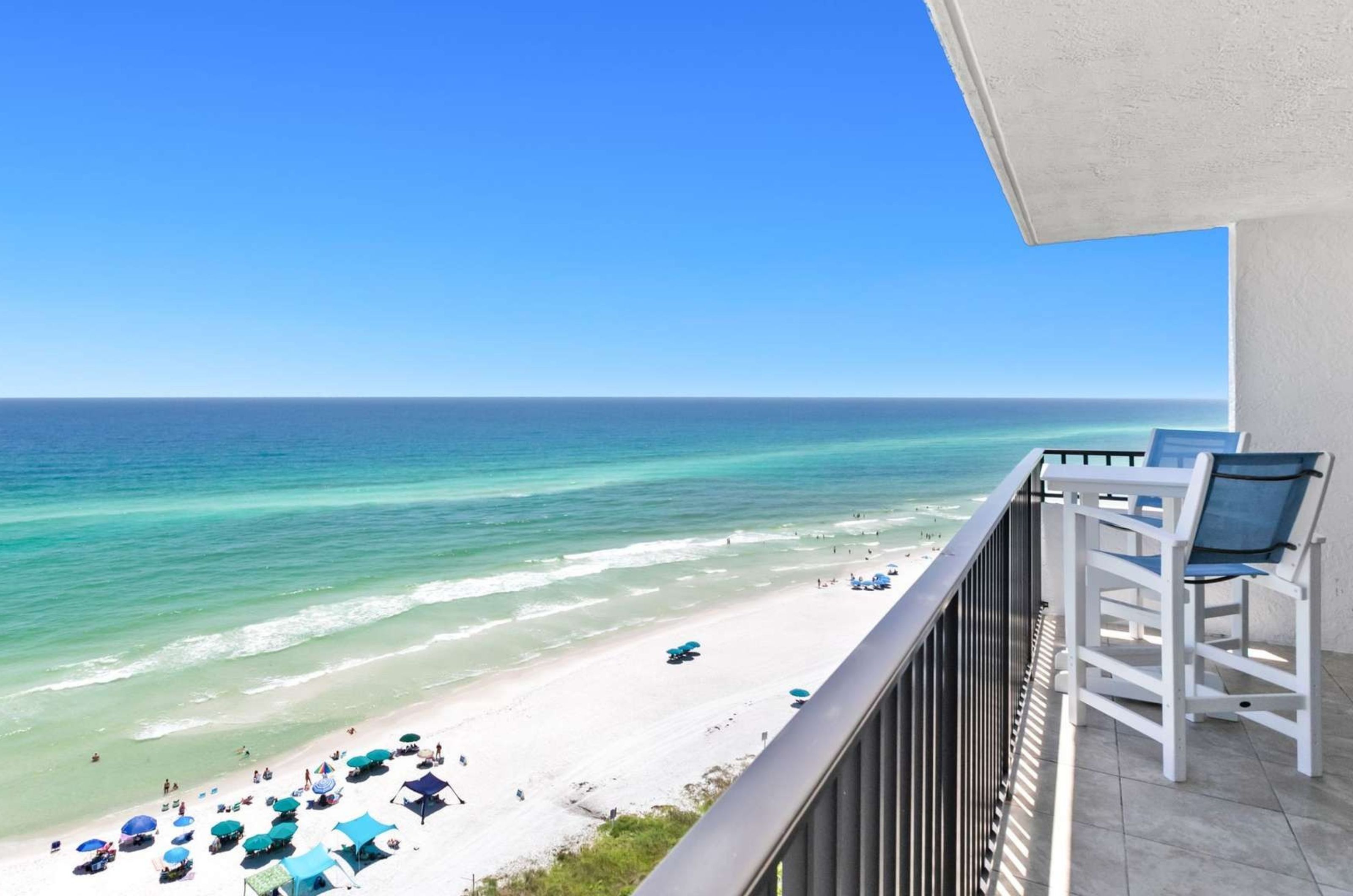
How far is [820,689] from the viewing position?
59cm

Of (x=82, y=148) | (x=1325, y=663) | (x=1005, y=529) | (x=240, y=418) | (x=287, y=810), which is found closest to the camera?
(x=1005, y=529)

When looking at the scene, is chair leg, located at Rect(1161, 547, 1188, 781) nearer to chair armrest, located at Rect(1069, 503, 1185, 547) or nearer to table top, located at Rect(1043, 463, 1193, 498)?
chair armrest, located at Rect(1069, 503, 1185, 547)

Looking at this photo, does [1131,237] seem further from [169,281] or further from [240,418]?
[240,418]

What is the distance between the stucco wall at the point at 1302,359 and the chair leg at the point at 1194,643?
1.41 meters

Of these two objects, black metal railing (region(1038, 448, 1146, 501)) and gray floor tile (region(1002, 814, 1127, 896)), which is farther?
black metal railing (region(1038, 448, 1146, 501))

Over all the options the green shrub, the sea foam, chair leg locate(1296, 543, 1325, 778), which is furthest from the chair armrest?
the sea foam

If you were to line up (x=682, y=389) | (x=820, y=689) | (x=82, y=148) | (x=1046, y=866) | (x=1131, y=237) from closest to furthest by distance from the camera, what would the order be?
1. (x=820, y=689)
2. (x=1046, y=866)
3. (x=1131, y=237)
4. (x=82, y=148)
5. (x=682, y=389)

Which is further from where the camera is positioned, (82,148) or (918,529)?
(82,148)

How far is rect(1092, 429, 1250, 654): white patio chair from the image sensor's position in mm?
2455

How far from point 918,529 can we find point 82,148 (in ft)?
156

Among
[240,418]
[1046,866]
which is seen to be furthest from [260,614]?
[240,418]

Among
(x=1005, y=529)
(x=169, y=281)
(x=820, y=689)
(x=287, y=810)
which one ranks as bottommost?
(x=287, y=810)

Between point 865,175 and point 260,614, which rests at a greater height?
point 865,175

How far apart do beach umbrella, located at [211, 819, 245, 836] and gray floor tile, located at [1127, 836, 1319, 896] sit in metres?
9.77
